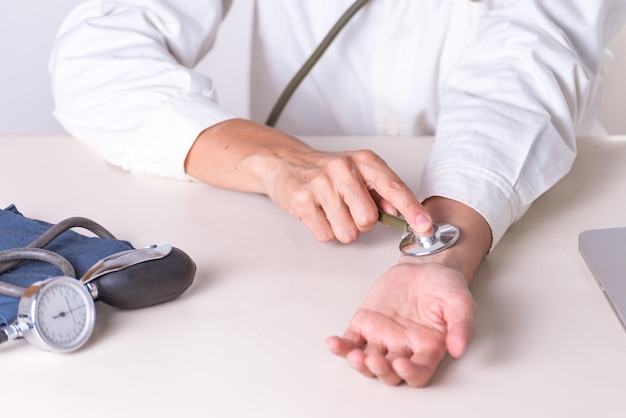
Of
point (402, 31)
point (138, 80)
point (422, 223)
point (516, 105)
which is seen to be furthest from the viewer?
point (402, 31)

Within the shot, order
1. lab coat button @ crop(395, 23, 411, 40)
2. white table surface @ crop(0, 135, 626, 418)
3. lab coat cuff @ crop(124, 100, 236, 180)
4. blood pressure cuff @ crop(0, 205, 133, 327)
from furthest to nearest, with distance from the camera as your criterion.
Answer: lab coat button @ crop(395, 23, 411, 40) < lab coat cuff @ crop(124, 100, 236, 180) < blood pressure cuff @ crop(0, 205, 133, 327) < white table surface @ crop(0, 135, 626, 418)

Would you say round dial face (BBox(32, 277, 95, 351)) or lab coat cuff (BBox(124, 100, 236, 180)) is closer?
round dial face (BBox(32, 277, 95, 351))

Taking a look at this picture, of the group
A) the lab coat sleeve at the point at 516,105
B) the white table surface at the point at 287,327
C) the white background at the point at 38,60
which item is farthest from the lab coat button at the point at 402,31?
the white background at the point at 38,60

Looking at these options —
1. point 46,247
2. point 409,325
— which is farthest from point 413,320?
point 46,247

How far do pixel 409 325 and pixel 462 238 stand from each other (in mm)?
149

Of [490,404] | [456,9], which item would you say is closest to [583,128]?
[456,9]

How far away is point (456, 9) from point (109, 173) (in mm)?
A: 492

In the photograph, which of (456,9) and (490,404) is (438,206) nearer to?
(490,404)

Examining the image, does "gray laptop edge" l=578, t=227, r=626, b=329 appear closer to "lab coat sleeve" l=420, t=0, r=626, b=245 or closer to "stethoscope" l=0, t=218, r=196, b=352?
"lab coat sleeve" l=420, t=0, r=626, b=245

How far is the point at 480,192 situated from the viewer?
0.86 m

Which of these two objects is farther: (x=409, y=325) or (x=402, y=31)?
(x=402, y=31)

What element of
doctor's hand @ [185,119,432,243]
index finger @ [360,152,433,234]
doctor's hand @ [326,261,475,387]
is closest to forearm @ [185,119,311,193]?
doctor's hand @ [185,119,432,243]

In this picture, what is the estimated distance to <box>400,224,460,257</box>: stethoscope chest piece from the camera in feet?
2.55

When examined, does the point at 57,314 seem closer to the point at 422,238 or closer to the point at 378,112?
the point at 422,238
